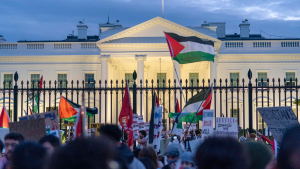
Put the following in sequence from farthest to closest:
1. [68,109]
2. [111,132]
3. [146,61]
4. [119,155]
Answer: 1. [146,61]
2. [68,109]
3. [111,132]
4. [119,155]

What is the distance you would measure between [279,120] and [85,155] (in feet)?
14.3

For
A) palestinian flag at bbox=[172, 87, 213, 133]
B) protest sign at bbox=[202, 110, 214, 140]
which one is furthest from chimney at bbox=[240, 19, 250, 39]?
protest sign at bbox=[202, 110, 214, 140]

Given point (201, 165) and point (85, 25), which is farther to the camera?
point (85, 25)

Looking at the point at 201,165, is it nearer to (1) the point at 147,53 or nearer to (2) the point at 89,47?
(1) the point at 147,53

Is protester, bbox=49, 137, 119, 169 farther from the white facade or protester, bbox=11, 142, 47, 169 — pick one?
the white facade

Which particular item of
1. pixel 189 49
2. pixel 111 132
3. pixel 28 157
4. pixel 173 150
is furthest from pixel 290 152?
pixel 189 49

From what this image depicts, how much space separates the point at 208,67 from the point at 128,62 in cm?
729

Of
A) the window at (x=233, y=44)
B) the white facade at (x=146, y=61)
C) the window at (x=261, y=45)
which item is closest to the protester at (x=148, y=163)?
the white facade at (x=146, y=61)

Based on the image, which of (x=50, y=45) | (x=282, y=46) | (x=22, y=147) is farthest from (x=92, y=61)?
(x=22, y=147)

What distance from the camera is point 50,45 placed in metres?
31.8

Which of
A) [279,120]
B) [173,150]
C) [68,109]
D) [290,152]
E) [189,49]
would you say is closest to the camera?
[290,152]

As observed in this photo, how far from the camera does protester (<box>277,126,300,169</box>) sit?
1.69 m

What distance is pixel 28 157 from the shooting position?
2.29m

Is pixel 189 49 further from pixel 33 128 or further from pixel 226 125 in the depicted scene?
pixel 33 128
